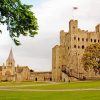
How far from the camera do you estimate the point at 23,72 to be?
173 metres

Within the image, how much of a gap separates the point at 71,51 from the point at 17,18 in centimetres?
11122

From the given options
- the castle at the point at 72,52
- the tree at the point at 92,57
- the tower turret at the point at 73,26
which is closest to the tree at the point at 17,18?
the tree at the point at 92,57

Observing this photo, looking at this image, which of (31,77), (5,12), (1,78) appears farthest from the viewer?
(1,78)

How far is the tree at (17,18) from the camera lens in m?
24.8

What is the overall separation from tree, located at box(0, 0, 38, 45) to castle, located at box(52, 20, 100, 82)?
343 ft

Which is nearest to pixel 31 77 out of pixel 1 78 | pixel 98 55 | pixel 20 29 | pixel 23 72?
pixel 23 72

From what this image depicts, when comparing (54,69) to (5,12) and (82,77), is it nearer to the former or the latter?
(82,77)

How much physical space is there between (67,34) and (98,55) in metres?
47.0

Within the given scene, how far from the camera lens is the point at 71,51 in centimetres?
13650

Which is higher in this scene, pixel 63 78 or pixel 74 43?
pixel 74 43

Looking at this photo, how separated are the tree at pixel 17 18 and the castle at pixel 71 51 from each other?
105 metres

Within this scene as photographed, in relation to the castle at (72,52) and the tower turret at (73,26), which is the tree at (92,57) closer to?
the castle at (72,52)

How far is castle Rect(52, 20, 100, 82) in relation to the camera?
134 m

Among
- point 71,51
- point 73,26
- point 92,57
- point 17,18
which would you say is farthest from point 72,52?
point 17,18
